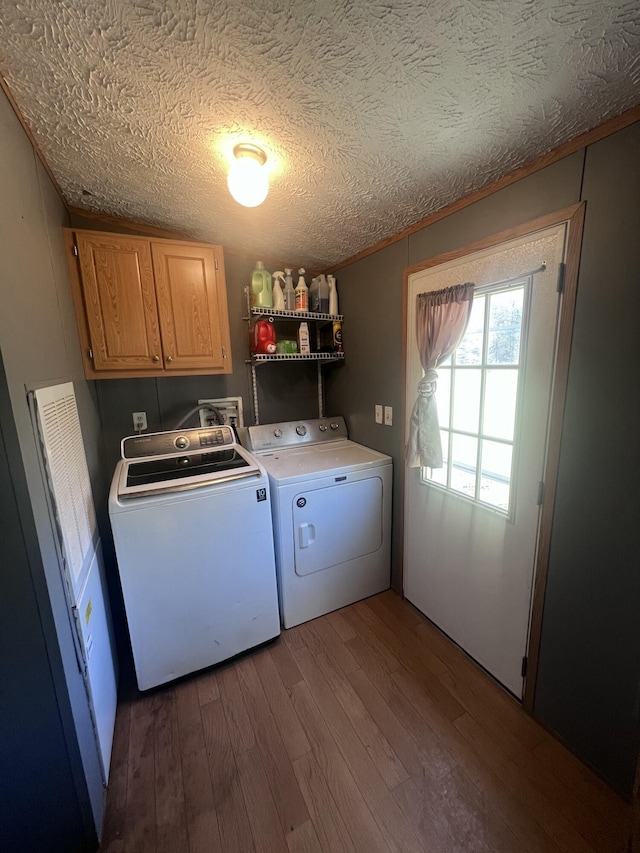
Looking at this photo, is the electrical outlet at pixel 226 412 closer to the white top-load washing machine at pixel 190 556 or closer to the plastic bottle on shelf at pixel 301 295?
the white top-load washing machine at pixel 190 556

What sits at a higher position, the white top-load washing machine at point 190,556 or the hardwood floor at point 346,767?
the white top-load washing machine at point 190,556

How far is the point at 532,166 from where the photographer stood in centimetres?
121

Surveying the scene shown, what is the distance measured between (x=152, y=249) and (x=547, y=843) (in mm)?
2859

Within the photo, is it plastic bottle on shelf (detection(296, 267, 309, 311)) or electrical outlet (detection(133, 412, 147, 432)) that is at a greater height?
plastic bottle on shelf (detection(296, 267, 309, 311))

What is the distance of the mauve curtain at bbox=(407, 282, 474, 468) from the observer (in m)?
1.50

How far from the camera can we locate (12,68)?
0.82 m

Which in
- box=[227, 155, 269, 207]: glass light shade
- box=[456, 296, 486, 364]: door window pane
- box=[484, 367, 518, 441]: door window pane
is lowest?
box=[484, 367, 518, 441]: door window pane

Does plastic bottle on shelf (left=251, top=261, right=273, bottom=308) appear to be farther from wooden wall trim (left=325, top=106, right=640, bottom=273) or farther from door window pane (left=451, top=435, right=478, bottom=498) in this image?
door window pane (left=451, top=435, right=478, bottom=498)

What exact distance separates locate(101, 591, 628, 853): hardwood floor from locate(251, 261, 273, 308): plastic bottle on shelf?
2101 mm

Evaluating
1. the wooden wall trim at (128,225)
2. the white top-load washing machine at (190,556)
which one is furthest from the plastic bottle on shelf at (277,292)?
the white top-load washing machine at (190,556)

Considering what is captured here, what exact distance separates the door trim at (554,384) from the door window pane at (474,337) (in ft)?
0.79

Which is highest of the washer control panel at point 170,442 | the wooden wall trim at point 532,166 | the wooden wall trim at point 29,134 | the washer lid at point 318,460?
the wooden wall trim at point 29,134

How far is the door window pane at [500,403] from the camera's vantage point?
1.36 m

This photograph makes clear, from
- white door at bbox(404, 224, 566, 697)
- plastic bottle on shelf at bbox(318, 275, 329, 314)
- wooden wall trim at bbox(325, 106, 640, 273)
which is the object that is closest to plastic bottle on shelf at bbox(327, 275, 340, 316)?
plastic bottle on shelf at bbox(318, 275, 329, 314)
